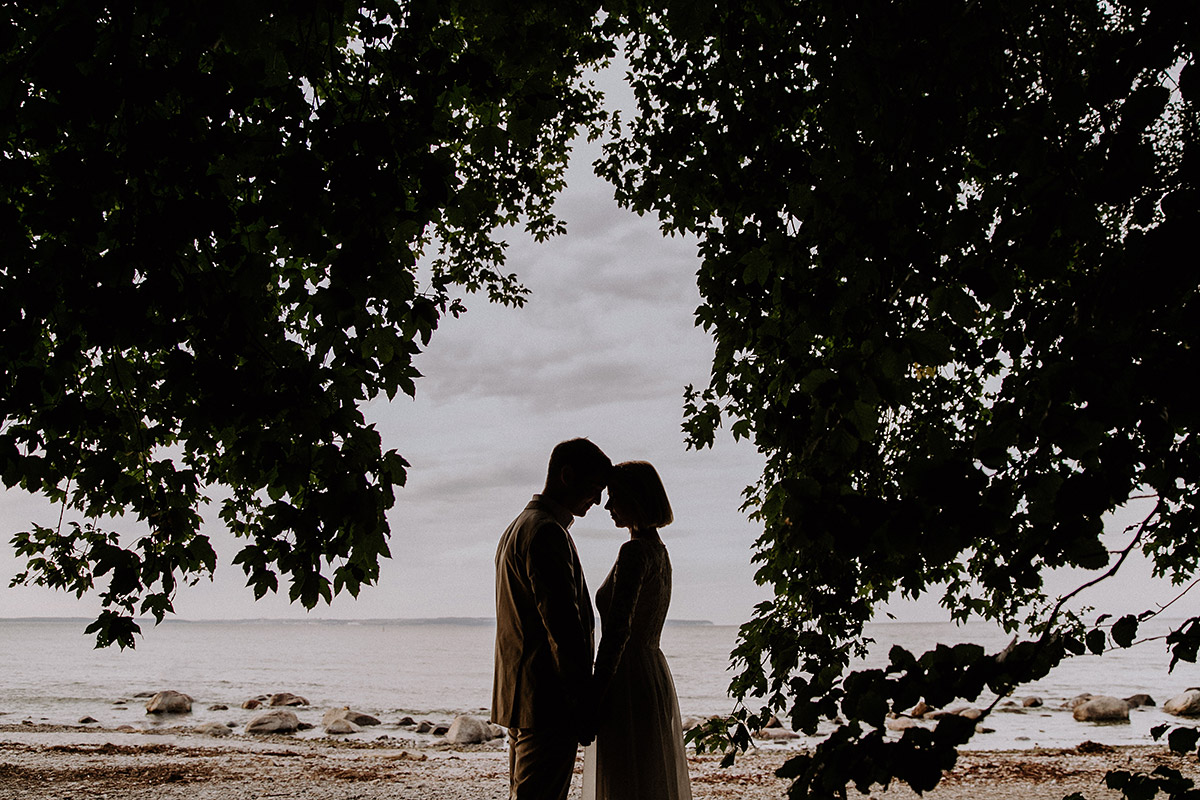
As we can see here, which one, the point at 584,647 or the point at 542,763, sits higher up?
the point at 584,647

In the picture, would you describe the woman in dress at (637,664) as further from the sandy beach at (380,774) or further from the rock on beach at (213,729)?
the rock on beach at (213,729)

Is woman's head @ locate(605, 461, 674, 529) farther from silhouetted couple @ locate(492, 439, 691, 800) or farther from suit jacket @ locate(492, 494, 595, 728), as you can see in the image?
suit jacket @ locate(492, 494, 595, 728)

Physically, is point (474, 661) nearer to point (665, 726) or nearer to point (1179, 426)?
point (665, 726)

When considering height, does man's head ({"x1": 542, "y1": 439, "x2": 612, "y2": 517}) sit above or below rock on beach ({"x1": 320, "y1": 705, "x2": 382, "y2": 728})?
above

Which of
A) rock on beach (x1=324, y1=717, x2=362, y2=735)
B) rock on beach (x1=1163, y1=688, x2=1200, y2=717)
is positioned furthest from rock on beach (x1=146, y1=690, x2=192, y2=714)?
rock on beach (x1=1163, y1=688, x2=1200, y2=717)

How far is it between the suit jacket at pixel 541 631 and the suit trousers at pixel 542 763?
0.07m

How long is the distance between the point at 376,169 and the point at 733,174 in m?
1.77

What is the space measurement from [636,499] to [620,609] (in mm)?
552

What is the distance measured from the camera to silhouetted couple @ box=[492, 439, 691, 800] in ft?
A: 10.7

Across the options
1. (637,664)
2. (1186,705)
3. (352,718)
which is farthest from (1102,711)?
(637,664)

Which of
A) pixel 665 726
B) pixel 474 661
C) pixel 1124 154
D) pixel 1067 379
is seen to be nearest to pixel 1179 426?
pixel 1067 379

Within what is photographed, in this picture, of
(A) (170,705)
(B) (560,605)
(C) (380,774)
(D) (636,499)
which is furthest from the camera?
(A) (170,705)

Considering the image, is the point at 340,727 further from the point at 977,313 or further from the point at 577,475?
the point at 977,313

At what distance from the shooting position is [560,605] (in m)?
3.24
